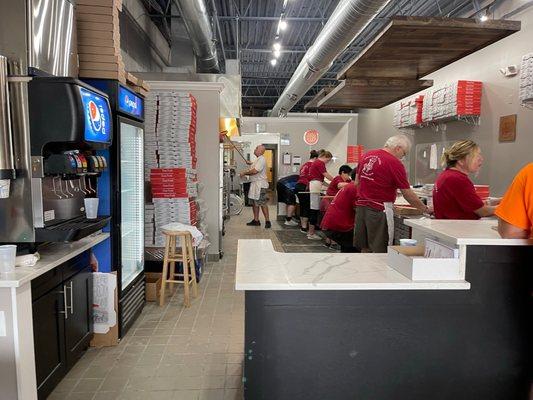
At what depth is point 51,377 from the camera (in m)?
2.43

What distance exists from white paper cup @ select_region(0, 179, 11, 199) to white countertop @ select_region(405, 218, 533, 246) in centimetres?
230

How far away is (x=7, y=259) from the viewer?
81.8 inches

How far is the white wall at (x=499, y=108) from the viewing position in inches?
195

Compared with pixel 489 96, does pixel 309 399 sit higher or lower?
lower

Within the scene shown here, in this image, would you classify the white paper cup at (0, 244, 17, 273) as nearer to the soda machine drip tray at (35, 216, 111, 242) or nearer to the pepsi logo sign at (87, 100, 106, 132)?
the soda machine drip tray at (35, 216, 111, 242)

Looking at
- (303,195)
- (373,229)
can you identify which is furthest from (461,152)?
(303,195)

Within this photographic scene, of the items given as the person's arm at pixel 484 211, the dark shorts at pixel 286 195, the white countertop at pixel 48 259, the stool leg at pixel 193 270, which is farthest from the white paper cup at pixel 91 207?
the dark shorts at pixel 286 195

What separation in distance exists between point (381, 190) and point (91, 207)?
2.57m

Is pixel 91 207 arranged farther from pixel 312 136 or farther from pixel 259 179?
pixel 312 136

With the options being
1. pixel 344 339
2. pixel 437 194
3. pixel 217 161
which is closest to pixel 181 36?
pixel 217 161

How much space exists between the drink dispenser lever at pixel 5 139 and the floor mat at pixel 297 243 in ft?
15.7

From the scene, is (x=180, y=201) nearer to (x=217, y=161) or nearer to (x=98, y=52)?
(x=217, y=161)

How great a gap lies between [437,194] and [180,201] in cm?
276

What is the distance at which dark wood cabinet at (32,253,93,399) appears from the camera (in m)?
2.32
